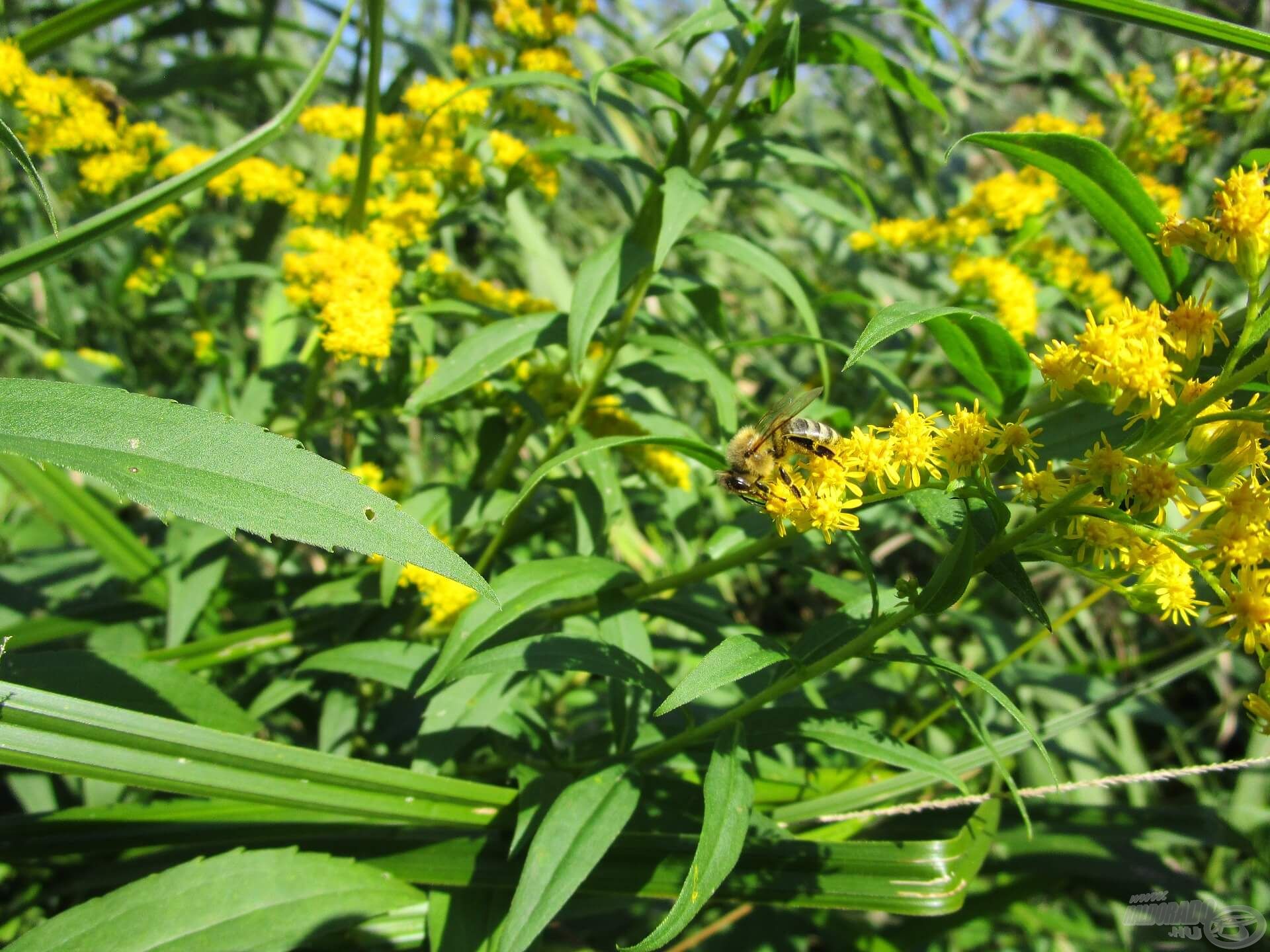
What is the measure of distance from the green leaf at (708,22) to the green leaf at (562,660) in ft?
3.04

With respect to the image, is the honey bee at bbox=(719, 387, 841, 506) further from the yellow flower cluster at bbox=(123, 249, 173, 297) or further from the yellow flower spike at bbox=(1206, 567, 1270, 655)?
the yellow flower cluster at bbox=(123, 249, 173, 297)

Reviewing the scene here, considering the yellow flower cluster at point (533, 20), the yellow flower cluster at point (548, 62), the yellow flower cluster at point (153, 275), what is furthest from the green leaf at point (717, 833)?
the yellow flower cluster at point (153, 275)

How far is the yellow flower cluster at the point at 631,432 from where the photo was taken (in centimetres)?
177

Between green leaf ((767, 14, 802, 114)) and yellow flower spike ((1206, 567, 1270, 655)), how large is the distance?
3.01 ft

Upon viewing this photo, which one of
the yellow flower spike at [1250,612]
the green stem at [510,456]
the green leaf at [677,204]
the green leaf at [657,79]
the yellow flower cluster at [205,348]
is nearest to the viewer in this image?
the yellow flower spike at [1250,612]

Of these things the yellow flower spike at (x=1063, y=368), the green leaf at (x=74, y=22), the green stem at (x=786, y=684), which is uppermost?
the green leaf at (x=74, y=22)

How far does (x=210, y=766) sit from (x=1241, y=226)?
4.34ft

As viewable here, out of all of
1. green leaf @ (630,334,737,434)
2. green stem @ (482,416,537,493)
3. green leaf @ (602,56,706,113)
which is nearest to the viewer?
green leaf @ (602,56,706,113)

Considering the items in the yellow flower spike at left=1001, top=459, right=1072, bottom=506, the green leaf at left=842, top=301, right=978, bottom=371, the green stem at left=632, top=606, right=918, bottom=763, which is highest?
the green leaf at left=842, top=301, right=978, bottom=371

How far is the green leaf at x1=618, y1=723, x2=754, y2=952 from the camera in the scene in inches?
37.8

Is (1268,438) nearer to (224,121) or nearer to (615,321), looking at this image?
(615,321)

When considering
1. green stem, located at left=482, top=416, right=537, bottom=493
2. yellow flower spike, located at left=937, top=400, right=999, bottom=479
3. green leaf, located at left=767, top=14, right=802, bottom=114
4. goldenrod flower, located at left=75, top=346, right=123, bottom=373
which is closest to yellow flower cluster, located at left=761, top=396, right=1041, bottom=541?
yellow flower spike, located at left=937, top=400, right=999, bottom=479

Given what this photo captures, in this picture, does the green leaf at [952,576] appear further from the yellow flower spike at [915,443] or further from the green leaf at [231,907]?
the green leaf at [231,907]

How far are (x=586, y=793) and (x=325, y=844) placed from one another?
1.67ft
